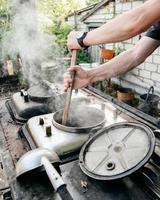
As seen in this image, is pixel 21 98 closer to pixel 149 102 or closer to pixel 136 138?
pixel 136 138

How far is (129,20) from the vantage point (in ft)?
6.20

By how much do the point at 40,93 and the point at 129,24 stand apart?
181cm

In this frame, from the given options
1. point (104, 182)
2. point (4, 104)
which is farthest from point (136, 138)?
point (4, 104)

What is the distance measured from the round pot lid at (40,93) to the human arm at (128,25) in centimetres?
124

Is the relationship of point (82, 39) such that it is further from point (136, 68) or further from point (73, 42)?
point (136, 68)

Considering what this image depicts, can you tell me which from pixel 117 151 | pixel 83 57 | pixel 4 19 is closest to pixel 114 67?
pixel 117 151

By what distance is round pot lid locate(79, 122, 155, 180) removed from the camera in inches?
69.3

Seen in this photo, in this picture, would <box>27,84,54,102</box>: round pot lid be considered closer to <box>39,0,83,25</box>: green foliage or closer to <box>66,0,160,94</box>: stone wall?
<box>66,0,160,94</box>: stone wall

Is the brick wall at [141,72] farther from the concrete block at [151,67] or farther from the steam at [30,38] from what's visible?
the steam at [30,38]

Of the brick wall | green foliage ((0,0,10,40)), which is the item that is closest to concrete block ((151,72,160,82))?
the brick wall

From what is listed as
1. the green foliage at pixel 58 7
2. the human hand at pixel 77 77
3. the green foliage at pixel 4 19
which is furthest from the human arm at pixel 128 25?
the green foliage at pixel 58 7

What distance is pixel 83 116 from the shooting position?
9.51 feet

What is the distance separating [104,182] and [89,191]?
0.13 m

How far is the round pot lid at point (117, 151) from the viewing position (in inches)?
69.3
